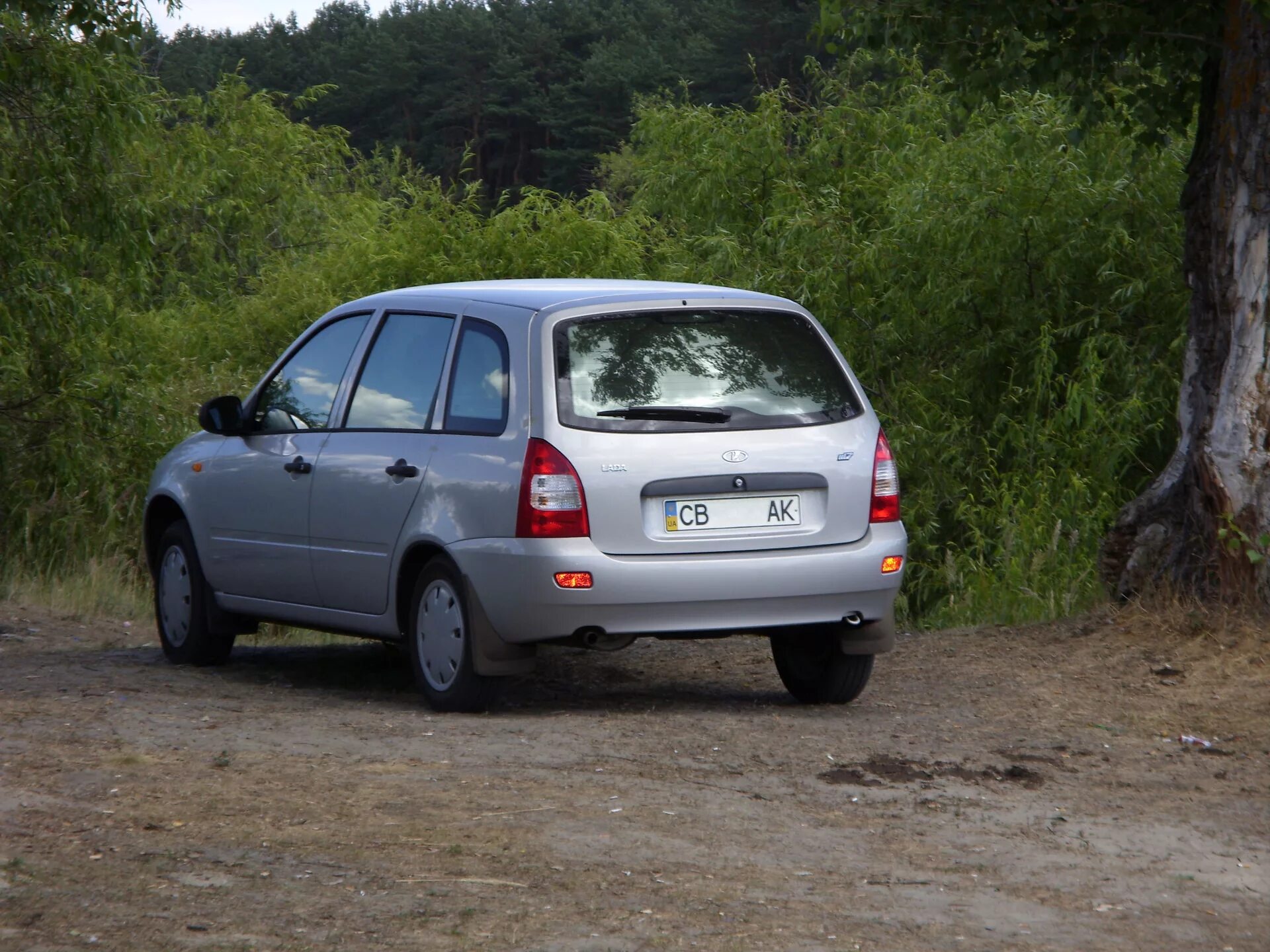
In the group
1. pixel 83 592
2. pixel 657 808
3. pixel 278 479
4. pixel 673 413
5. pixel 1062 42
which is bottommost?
pixel 83 592

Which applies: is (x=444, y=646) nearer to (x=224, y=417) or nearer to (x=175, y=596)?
(x=224, y=417)

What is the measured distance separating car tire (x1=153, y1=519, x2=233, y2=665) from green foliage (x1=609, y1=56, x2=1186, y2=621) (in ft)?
14.9

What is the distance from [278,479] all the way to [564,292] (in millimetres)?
1814

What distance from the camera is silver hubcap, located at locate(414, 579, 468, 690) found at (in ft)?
24.5

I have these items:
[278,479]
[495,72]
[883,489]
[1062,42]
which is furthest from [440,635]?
[495,72]

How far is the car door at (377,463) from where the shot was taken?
7758mm

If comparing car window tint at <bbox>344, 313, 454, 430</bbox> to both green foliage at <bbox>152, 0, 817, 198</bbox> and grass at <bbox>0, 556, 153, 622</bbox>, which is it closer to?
grass at <bbox>0, 556, 153, 622</bbox>

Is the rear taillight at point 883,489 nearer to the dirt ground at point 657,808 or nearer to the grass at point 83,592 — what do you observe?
the dirt ground at point 657,808

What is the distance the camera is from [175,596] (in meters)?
9.50

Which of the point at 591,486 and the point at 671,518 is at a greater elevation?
the point at 591,486

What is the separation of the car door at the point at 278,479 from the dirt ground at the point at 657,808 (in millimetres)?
532

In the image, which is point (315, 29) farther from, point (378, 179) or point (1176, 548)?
point (1176, 548)

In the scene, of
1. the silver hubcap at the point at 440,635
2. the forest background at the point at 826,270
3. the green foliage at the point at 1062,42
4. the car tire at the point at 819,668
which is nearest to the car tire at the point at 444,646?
the silver hubcap at the point at 440,635

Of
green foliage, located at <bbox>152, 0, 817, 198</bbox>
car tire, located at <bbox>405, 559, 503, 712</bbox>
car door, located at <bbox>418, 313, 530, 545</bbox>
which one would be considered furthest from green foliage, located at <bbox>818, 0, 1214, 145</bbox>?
green foliage, located at <bbox>152, 0, 817, 198</bbox>
